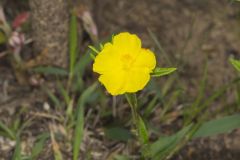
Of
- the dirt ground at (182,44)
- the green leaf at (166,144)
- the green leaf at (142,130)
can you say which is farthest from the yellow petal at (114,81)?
the dirt ground at (182,44)

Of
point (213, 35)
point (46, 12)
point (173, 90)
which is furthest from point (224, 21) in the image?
point (46, 12)

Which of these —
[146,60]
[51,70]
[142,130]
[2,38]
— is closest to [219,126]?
[142,130]

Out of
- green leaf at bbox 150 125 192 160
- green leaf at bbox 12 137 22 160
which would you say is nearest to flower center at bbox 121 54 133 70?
green leaf at bbox 150 125 192 160

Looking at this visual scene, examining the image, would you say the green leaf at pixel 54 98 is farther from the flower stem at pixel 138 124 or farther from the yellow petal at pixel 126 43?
the yellow petal at pixel 126 43

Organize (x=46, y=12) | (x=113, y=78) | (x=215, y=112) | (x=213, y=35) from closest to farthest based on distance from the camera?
1. (x=113, y=78)
2. (x=46, y=12)
3. (x=215, y=112)
4. (x=213, y=35)

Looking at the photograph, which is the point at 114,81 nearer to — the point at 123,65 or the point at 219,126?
the point at 123,65

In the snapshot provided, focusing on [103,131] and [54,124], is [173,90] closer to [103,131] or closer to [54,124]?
[103,131]
